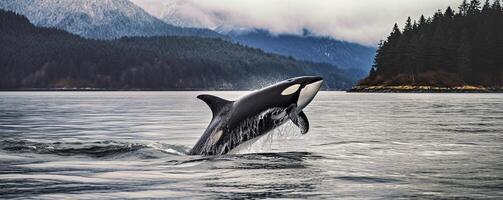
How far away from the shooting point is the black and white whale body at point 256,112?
1767cm

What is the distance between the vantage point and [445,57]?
163750 mm

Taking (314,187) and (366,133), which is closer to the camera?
(314,187)

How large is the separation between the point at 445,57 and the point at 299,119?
15321 cm

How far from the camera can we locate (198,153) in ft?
61.9

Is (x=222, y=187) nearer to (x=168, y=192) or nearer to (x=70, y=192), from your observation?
(x=168, y=192)

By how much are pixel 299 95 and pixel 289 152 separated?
367cm

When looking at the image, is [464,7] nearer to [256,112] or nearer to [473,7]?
[473,7]

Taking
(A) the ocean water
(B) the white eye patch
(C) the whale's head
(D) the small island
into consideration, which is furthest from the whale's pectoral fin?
(D) the small island

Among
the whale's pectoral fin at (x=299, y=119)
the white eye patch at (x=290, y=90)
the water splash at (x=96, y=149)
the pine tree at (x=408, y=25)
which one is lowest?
the water splash at (x=96, y=149)

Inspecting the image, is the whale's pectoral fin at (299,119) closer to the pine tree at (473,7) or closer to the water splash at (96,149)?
the water splash at (96,149)

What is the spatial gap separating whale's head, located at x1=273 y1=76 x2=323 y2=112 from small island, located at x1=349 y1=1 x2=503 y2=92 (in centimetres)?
14182

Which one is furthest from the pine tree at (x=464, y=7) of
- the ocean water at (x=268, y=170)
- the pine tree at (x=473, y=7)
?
the ocean water at (x=268, y=170)

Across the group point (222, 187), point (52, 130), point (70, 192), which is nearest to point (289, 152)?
point (222, 187)

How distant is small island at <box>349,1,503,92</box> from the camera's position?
515 feet
